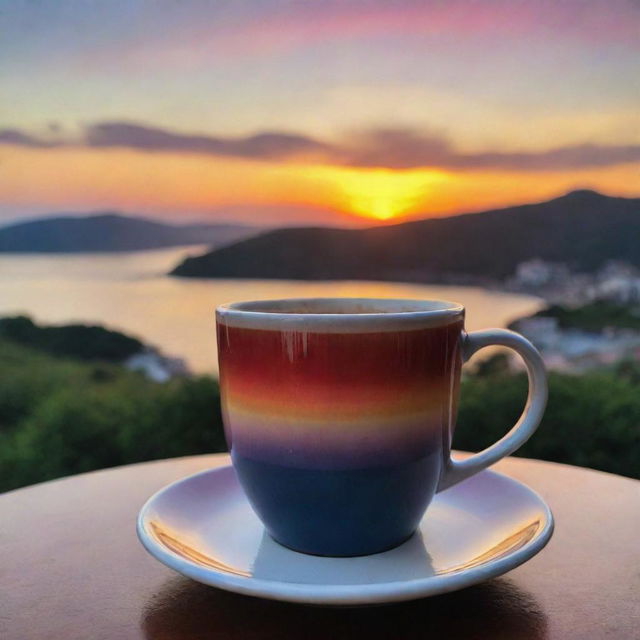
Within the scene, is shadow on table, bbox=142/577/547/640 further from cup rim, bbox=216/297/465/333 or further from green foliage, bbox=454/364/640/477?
green foliage, bbox=454/364/640/477

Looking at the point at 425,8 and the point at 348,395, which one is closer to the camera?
the point at 348,395

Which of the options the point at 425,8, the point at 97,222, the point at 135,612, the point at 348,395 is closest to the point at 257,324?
the point at 348,395

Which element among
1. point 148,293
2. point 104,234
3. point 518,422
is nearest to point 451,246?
point 148,293

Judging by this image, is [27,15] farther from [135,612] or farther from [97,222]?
[135,612]

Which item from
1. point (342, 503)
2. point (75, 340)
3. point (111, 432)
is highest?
point (342, 503)

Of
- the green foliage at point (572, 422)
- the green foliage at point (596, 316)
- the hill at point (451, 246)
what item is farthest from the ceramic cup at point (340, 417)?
the hill at point (451, 246)

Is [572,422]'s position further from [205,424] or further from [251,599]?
[251,599]

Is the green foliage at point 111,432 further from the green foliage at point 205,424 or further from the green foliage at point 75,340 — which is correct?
the green foliage at point 75,340
